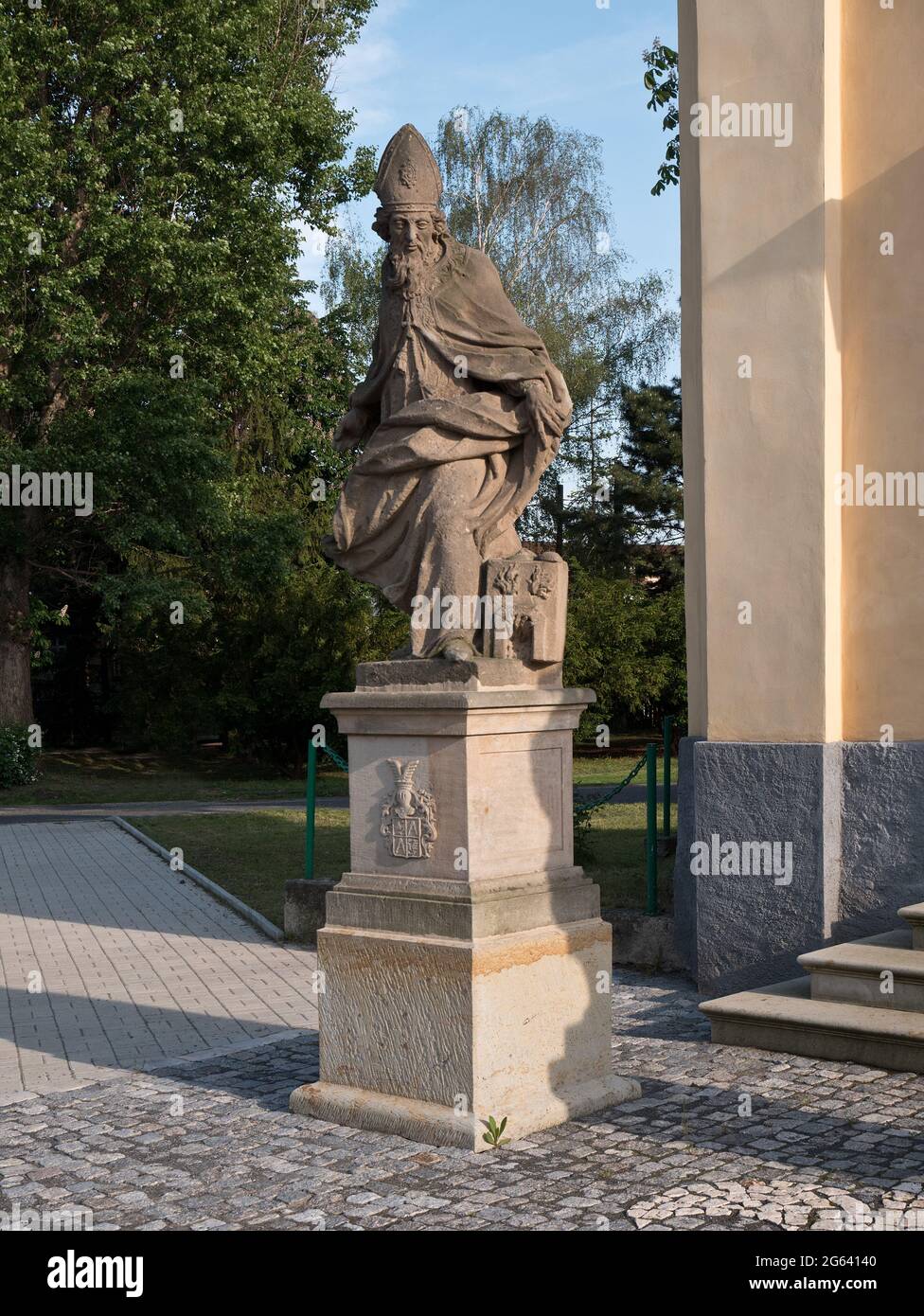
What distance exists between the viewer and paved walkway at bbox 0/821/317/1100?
7.30 meters

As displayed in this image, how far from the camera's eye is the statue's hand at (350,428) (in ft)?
21.9

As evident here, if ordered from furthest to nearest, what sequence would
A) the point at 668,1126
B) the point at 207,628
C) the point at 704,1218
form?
1. the point at 207,628
2. the point at 668,1126
3. the point at 704,1218

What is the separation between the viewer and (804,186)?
7918 mm

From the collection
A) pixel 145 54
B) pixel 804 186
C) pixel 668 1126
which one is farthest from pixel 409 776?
pixel 145 54

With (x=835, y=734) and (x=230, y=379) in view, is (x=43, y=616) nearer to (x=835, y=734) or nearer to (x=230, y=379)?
(x=230, y=379)

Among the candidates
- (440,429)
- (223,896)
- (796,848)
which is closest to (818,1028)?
(796,848)

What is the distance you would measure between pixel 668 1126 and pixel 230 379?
22.1m

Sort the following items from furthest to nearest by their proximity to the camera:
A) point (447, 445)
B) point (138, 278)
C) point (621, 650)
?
point (621, 650) → point (138, 278) → point (447, 445)

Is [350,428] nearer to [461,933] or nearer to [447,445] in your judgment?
[447,445]

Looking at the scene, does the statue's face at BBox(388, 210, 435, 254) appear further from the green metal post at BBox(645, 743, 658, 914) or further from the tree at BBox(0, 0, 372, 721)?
the tree at BBox(0, 0, 372, 721)

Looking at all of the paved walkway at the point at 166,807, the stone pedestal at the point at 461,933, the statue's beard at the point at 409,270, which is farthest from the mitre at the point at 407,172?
the paved walkway at the point at 166,807

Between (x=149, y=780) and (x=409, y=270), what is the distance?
21049mm

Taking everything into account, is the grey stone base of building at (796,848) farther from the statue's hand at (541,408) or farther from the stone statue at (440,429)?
the statue's hand at (541,408)

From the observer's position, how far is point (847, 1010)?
6.77 meters
